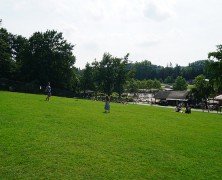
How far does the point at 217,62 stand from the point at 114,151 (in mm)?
52630

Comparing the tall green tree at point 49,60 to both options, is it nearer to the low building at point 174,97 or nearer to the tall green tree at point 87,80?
the tall green tree at point 87,80

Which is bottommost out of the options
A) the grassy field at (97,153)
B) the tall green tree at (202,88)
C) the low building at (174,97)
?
the grassy field at (97,153)

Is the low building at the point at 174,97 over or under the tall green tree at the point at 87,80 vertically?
under

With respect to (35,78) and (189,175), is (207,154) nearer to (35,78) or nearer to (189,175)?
(189,175)

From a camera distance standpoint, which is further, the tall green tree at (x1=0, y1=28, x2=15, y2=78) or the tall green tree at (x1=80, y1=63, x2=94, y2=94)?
the tall green tree at (x1=80, y1=63, x2=94, y2=94)

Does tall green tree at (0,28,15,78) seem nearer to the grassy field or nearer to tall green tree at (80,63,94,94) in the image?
tall green tree at (80,63,94,94)

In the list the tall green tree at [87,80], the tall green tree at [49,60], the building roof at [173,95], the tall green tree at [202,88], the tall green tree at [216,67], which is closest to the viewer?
the tall green tree at [216,67]

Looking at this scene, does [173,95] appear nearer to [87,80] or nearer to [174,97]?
[174,97]

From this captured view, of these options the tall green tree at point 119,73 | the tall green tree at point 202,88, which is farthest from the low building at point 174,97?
the tall green tree at point 119,73

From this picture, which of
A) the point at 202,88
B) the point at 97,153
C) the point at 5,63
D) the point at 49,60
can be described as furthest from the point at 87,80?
the point at 97,153

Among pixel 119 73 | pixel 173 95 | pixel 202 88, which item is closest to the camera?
pixel 202 88

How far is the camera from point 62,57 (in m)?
69.8

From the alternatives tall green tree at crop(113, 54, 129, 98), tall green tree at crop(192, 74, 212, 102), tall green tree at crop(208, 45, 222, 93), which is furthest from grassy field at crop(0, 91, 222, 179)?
tall green tree at crop(113, 54, 129, 98)

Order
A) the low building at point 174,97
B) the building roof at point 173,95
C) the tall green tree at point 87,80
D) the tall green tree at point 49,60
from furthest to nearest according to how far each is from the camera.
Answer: the building roof at point 173,95 → the tall green tree at point 87,80 → the low building at point 174,97 → the tall green tree at point 49,60
